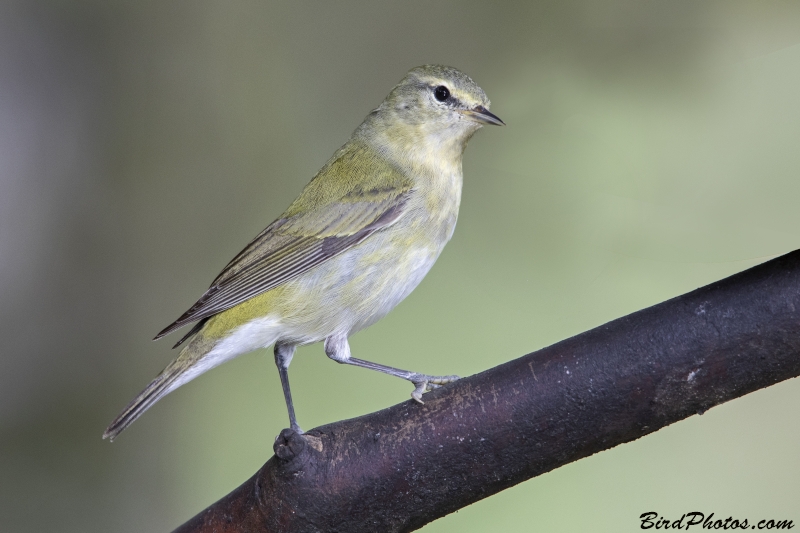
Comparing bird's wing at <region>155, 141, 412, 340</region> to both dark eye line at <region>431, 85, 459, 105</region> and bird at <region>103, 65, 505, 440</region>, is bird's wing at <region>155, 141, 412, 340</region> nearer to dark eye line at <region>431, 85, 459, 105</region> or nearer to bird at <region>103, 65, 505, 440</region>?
bird at <region>103, 65, 505, 440</region>

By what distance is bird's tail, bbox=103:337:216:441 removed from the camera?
175 cm

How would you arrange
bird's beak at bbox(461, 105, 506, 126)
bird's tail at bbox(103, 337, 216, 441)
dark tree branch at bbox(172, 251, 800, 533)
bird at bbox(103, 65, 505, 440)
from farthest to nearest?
1. bird's beak at bbox(461, 105, 506, 126)
2. bird at bbox(103, 65, 505, 440)
3. bird's tail at bbox(103, 337, 216, 441)
4. dark tree branch at bbox(172, 251, 800, 533)

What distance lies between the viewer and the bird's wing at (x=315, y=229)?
1.91 m

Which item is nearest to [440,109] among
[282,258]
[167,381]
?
[282,258]

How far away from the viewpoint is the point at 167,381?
1803 mm

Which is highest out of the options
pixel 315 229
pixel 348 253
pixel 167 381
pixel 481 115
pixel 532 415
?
pixel 481 115

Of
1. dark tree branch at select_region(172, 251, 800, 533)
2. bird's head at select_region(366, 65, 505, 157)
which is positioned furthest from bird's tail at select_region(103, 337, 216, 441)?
bird's head at select_region(366, 65, 505, 157)

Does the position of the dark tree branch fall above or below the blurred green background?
below

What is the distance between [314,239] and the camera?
6.47ft

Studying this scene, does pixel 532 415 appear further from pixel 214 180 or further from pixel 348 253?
pixel 214 180

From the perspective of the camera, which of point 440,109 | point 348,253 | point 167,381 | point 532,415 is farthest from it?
point 440,109

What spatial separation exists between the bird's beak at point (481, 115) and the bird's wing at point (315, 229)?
229 mm

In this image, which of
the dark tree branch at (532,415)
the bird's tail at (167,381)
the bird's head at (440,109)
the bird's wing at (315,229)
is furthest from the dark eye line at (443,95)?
the dark tree branch at (532,415)

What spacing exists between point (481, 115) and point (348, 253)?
48 centimetres
